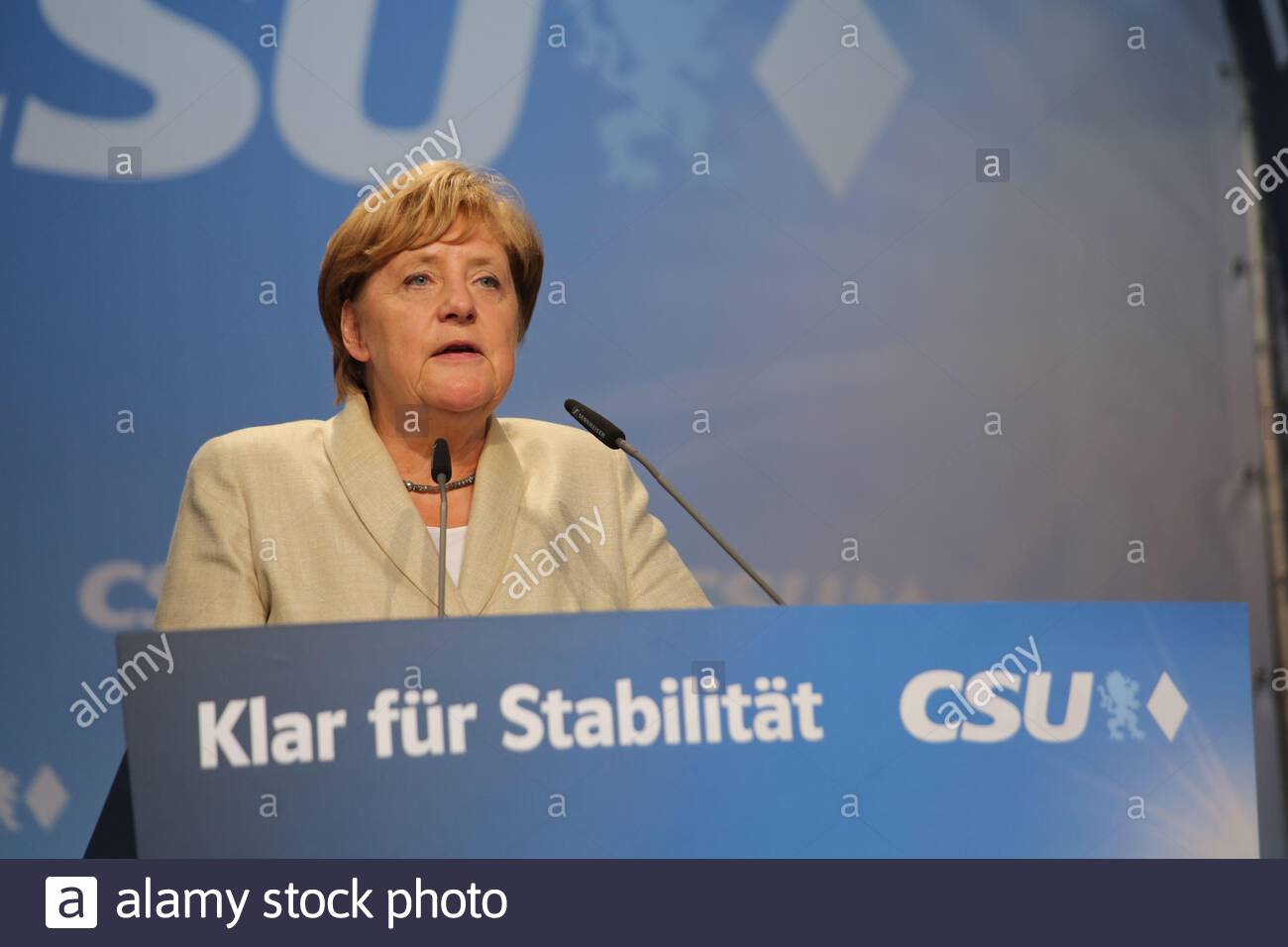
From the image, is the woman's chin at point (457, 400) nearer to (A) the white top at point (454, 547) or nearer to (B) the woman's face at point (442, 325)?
(B) the woman's face at point (442, 325)

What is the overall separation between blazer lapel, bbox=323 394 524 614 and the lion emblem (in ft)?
3.20

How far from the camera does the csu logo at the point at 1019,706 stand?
5.69 feet

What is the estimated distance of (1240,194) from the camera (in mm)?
4215

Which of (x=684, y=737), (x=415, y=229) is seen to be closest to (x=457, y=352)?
(x=415, y=229)

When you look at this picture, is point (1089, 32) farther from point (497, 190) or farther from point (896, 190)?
point (497, 190)

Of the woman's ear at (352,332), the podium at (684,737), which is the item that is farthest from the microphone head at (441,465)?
the podium at (684,737)

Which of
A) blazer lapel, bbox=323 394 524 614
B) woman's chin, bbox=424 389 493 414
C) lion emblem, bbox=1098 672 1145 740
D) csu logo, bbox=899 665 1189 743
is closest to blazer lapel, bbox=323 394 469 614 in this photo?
blazer lapel, bbox=323 394 524 614

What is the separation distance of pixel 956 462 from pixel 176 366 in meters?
2.07

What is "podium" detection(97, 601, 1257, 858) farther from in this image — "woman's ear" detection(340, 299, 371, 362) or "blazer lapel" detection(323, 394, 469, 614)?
"woman's ear" detection(340, 299, 371, 362)

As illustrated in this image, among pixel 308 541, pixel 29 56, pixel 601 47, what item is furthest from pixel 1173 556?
pixel 29 56

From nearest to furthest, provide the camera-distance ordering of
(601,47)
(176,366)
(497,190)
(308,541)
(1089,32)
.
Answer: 1. (308,541)
2. (497,190)
3. (176,366)
4. (601,47)
5. (1089,32)

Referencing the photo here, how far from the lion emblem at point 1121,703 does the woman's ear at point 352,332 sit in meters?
1.40

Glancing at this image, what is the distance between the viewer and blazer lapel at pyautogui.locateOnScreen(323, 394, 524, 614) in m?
2.29
